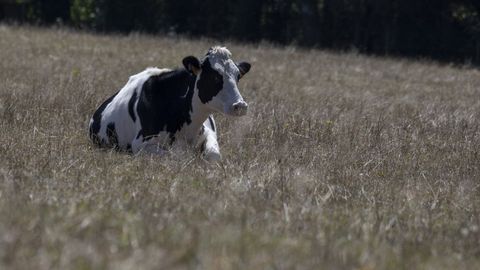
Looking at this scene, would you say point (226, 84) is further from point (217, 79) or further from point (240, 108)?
point (240, 108)

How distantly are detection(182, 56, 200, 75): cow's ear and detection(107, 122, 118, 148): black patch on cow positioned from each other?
44.7 inches

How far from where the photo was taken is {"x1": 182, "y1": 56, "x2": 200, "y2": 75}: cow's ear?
357 inches

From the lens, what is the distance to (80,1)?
1775 inches

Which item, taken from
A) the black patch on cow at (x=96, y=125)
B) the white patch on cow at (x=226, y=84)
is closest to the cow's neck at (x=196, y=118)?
the white patch on cow at (x=226, y=84)

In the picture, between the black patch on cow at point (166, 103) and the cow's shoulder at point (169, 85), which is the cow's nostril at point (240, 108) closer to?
the black patch on cow at point (166, 103)

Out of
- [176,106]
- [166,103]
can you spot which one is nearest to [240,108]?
[176,106]

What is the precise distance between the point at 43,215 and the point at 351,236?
166cm

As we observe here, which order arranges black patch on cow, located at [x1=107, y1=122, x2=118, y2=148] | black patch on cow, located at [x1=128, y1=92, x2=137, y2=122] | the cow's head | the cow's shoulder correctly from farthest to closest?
black patch on cow, located at [x1=107, y1=122, x2=118, y2=148], black patch on cow, located at [x1=128, y1=92, x2=137, y2=122], the cow's shoulder, the cow's head

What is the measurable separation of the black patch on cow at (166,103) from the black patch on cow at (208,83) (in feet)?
0.68

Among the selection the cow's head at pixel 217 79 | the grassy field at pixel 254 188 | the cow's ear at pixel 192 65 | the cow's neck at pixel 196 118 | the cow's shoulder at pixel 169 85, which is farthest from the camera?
A: the cow's shoulder at pixel 169 85


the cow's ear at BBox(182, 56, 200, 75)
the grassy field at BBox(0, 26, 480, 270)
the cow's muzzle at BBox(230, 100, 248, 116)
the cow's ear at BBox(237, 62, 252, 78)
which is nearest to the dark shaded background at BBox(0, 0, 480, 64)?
the grassy field at BBox(0, 26, 480, 270)

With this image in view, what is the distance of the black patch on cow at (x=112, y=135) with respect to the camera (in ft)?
32.3

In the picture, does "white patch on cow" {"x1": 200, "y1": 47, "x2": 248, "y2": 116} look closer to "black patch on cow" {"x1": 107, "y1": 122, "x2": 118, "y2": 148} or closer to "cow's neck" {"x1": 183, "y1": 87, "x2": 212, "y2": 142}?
"cow's neck" {"x1": 183, "y1": 87, "x2": 212, "y2": 142}

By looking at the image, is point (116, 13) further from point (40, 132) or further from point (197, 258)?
point (197, 258)
